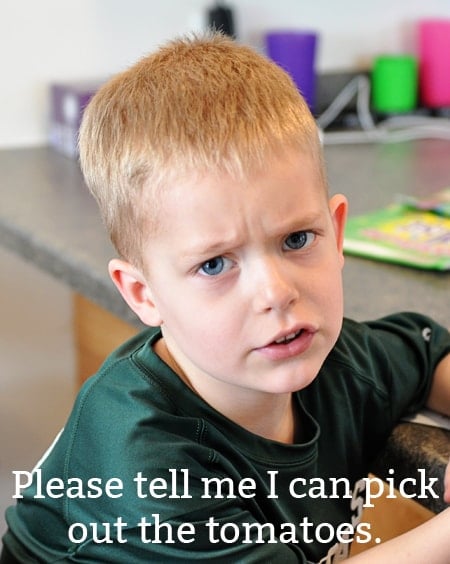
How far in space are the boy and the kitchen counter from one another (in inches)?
5.8

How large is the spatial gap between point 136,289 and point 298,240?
169 millimetres

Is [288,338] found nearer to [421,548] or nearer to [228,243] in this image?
[228,243]

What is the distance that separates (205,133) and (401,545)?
37 cm

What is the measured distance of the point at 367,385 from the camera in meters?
0.99

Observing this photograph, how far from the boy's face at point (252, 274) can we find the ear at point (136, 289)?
2cm

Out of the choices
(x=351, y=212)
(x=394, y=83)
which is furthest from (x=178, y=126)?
(x=394, y=83)

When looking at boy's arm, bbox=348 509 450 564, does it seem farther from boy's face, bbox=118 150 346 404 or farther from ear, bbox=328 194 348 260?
ear, bbox=328 194 348 260

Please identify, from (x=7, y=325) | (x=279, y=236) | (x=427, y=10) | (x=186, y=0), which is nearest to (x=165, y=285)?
(x=279, y=236)

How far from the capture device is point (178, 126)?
0.80 metres

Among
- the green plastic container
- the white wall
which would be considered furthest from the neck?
the green plastic container

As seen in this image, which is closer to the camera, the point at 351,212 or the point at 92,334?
the point at 351,212

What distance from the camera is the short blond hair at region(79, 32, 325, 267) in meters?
0.79

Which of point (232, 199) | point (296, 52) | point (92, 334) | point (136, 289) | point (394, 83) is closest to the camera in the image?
point (232, 199)

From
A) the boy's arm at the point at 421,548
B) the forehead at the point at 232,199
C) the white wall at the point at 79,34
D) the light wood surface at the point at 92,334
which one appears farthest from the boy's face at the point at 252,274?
the white wall at the point at 79,34
